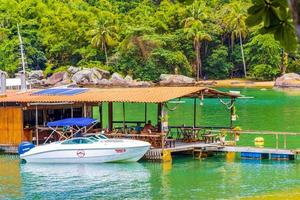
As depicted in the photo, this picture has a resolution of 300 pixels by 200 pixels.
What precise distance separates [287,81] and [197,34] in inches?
514

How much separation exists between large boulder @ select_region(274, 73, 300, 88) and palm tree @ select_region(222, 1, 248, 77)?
25.5 feet

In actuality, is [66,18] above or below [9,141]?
above

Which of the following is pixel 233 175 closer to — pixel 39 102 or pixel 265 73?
pixel 39 102

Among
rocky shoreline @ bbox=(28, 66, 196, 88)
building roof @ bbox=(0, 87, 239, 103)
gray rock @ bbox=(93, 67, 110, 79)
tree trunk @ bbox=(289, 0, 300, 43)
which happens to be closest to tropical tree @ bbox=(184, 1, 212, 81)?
rocky shoreline @ bbox=(28, 66, 196, 88)

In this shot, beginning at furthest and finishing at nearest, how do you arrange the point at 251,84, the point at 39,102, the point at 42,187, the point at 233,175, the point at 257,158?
the point at 251,84
the point at 39,102
the point at 257,158
the point at 233,175
the point at 42,187

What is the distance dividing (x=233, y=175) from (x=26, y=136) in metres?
10.8

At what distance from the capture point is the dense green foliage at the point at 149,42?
83062 mm

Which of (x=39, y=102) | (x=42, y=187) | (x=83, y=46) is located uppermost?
(x=83, y=46)

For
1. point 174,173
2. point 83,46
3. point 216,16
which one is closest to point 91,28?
point 83,46

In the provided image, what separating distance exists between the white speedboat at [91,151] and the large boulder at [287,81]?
54.2 m

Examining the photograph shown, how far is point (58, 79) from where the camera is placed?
269 feet

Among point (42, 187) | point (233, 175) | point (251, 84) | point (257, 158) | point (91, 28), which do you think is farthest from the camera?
point (91, 28)

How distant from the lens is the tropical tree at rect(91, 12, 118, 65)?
8462 cm

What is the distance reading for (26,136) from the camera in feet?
97.1
